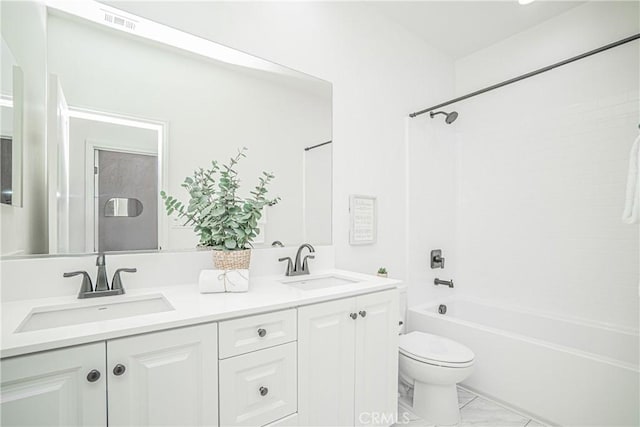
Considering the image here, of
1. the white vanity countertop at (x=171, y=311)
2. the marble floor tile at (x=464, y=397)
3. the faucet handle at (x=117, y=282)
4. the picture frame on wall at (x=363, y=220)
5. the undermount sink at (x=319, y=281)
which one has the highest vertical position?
the picture frame on wall at (x=363, y=220)

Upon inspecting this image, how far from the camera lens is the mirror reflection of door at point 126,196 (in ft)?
4.36

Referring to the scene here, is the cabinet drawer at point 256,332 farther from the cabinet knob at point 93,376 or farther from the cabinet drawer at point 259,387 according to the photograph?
the cabinet knob at point 93,376

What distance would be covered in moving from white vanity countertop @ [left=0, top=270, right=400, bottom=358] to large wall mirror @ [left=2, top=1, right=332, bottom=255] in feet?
0.75

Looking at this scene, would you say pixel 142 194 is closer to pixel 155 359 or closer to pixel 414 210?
pixel 155 359

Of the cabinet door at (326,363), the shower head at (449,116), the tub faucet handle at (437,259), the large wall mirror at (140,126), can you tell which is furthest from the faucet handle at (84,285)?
the shower head at (449,116)

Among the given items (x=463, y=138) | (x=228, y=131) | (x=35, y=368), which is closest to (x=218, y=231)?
(x=228, y=131)

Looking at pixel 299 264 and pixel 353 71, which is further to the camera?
pixel 353 71

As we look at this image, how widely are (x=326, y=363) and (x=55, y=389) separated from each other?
2.93 feet

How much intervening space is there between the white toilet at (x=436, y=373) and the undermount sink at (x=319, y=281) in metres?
0.57

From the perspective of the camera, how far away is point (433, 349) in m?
1.92

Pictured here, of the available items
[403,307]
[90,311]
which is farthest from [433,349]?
[90,311]

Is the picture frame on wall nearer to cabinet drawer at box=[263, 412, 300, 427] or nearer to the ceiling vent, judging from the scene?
cabinet drawer at box=[263, 412, 300, 427]

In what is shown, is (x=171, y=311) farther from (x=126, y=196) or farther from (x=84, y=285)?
(x=126, y=196)

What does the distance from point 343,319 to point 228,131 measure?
1.10 meters
